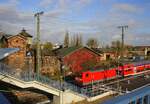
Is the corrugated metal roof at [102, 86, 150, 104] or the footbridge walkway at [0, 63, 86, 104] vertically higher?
the corrugated metal roof at [102, 86, 150, 104]

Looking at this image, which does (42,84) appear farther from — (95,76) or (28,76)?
(95,76)

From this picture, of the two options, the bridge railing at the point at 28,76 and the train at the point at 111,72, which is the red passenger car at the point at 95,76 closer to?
the train at the point at 111,72

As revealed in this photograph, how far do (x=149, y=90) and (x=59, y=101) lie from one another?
1833 centimetres

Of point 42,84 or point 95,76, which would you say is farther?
point 95,76

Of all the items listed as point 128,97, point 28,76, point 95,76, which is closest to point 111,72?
point 95,76

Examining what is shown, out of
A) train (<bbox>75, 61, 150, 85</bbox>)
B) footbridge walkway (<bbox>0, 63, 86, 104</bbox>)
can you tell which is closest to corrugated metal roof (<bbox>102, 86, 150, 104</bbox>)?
footbridge walkway (<bbox>0, 63, 86, 104</bbox>)

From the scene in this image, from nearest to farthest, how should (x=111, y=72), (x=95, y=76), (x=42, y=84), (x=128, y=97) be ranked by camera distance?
(x=128, y=97) → (x=42, y=84) → (x=95, y=76) → (x=111, y=72)

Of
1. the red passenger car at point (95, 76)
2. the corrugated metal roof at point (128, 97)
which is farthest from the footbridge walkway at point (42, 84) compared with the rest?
the corrugated metal roof at point (128, 97)

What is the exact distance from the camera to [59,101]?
30031 millimetres

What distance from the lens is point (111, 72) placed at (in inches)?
1779

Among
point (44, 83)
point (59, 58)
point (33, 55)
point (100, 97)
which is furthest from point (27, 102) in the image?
point (59, 58)

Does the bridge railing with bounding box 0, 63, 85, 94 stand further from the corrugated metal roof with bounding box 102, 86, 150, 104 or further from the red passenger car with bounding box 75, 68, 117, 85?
the corrugated metal roof with bounding box 102, 86, 150, 104

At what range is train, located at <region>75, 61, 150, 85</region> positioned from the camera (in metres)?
39.2

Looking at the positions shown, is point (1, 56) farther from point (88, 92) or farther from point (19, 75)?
point (88, 92)
